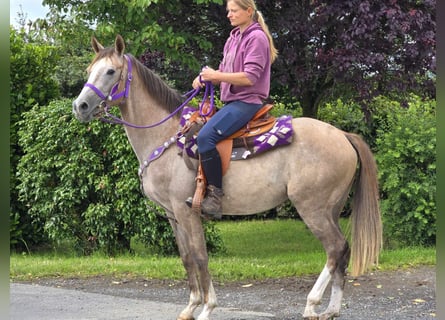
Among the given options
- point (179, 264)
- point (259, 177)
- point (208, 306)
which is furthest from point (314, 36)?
point (208, 306)

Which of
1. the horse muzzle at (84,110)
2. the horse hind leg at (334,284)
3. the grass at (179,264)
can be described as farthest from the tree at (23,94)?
the horse hind leg at (334,284)

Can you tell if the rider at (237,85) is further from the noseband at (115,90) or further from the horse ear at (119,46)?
the horse ear at (119,46)

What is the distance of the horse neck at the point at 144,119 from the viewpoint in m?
5.59

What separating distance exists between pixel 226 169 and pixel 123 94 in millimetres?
1143

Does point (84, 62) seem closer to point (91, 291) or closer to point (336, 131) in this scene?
point (91, 291)

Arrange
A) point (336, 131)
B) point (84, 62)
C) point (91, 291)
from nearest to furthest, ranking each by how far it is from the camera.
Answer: point (336, 131) → point (91, 291) → point (84, 62)

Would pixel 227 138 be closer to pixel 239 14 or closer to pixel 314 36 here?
pixel 239 14

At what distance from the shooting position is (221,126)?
17.1 feet

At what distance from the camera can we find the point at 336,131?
558 cm

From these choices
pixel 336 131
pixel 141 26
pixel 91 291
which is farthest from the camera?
pixel 141 26

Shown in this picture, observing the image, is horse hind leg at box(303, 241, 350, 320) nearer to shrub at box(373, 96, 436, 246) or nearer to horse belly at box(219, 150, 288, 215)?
horse belly at box(219, 150, 288, 215)

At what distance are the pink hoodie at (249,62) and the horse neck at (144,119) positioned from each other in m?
0.63

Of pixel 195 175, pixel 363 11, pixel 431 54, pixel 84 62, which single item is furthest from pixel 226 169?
pixel 84 62

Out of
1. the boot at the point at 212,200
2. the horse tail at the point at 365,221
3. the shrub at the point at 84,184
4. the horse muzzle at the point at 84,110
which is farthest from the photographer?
the shrub at the point at 84,184
